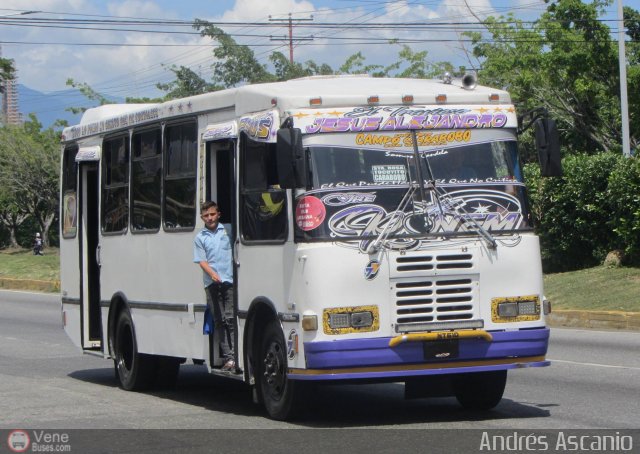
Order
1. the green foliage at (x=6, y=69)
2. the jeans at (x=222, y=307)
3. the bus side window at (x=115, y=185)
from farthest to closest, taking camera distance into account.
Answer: the green foliage at (x=6, y=69), the bus side window at (x=115, y=185), the jeans at (x=222, y=307)

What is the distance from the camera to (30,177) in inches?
2191

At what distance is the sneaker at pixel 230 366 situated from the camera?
452 inches

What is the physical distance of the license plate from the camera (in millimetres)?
10070

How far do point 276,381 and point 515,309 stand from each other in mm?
2095

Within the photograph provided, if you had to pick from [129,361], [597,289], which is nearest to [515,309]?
[129,361]

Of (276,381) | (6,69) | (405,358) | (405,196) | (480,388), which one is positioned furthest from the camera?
(6,69)

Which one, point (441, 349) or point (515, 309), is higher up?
point (515, 309)

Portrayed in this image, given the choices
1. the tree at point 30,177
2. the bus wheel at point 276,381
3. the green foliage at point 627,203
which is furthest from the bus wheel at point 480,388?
the tree at point 30,177

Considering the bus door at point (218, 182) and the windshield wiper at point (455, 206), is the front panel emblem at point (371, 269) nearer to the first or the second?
the windshield wiper at point (455, 206)

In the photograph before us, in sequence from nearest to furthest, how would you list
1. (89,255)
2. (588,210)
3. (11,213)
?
1. (89,255)
2. (588,210)
3. (11,213)

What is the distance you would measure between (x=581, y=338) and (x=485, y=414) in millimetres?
8451

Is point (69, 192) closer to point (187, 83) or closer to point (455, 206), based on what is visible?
point (455, 206)

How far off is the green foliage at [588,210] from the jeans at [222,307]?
14.3 metres
